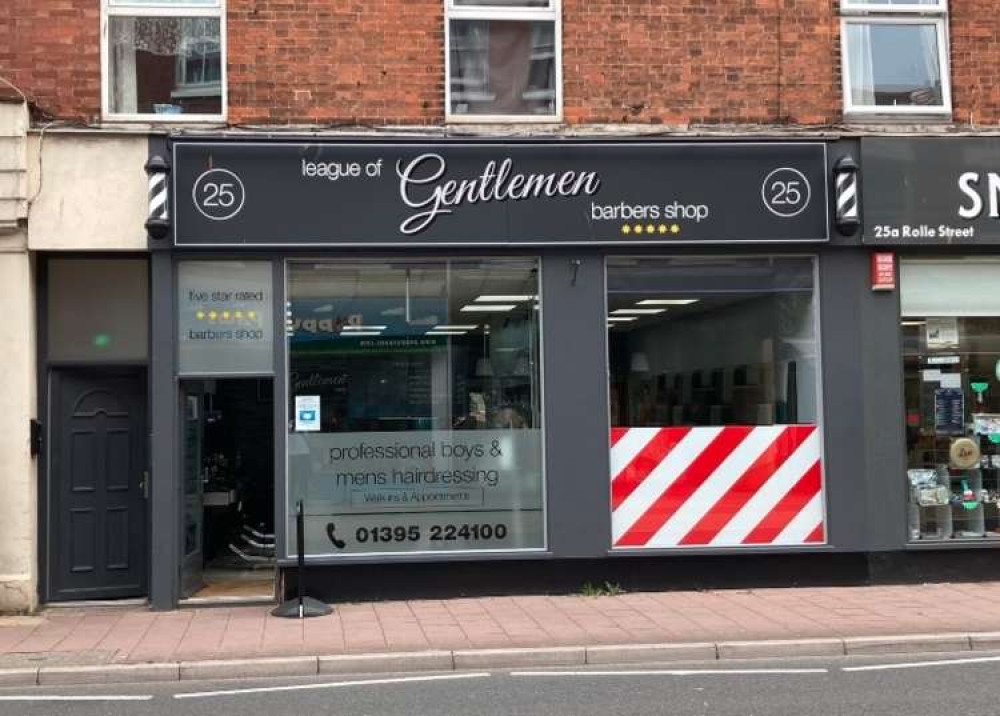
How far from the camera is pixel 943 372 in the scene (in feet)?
36.3

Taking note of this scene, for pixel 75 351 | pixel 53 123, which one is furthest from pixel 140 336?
pixel 53 123

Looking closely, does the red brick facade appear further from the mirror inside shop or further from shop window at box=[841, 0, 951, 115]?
the mirror inside shop

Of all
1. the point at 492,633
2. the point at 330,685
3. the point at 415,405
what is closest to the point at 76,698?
the point at 330,685

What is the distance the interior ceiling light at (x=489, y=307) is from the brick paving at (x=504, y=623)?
2.83m

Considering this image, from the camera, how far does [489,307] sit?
10688 mm

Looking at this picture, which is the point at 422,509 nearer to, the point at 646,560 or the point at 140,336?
the point at 646,560

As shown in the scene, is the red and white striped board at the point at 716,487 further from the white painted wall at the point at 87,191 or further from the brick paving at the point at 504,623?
the white painted wall at the point at 87,191

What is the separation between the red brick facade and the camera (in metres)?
Answer: 10.2

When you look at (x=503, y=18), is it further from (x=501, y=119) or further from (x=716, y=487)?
(x=716, y=487)

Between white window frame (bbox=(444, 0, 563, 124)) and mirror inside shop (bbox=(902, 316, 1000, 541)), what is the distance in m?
4.30

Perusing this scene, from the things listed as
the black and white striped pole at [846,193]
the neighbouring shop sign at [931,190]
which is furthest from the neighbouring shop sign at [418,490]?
the neighbouring shop sign at [931,190]

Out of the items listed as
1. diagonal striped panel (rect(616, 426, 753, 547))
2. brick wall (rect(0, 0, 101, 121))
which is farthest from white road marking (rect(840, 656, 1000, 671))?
brick wall (rect(0, 0, 101, 121))

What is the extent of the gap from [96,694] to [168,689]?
0.47m

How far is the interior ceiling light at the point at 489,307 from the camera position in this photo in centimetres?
1065
